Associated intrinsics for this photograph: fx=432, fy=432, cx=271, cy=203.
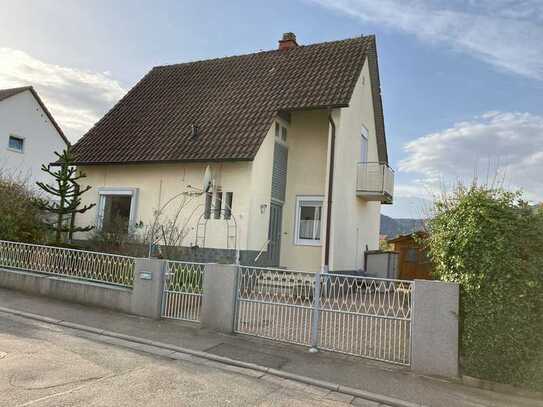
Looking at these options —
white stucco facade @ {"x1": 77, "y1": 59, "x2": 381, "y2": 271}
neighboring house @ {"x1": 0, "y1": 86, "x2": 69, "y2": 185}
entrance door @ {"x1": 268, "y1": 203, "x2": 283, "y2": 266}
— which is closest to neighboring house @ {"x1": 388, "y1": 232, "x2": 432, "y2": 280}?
white stucco facade @ {"x1": 77, "y1": 59, "x2": 381, "y2": 271}

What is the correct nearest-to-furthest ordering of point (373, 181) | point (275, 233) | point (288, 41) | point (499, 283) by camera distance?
point (499, 283)
point (275, 233)
point (373, 181)
point (288, 41)

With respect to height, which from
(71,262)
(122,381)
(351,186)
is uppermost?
(351,186)

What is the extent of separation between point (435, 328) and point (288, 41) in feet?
48.6

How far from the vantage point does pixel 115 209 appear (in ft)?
55.3

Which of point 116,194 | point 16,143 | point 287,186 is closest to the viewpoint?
point 287,186

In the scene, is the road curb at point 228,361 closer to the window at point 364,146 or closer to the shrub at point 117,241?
the shrub at point 117,241

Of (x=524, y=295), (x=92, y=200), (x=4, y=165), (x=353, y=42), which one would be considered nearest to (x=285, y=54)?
(x=353, y=42)

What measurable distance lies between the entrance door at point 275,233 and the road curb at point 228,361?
754cm

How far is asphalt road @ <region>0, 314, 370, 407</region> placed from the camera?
4.74 m

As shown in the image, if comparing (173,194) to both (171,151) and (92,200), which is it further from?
(92,200)

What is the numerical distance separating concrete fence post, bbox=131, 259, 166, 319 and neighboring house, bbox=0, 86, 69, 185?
63.2 feet

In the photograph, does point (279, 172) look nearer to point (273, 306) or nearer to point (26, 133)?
point (273, 306)

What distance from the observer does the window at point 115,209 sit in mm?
14344

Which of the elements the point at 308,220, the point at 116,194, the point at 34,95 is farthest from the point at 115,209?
the point at 34,95
